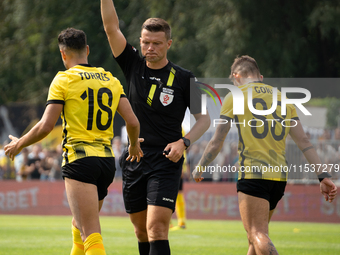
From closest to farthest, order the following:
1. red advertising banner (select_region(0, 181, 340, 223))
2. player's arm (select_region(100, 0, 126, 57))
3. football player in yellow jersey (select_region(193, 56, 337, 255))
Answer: football player in yellow jersey (select_region(193, 56, 337, 255)) → player's arm (select_region(100, 0, 126, 57)) → red advertising banner (select_region(0, 181, 340, 223))

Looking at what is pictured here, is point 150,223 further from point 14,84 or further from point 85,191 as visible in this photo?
point 14,84

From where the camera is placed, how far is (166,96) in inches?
220

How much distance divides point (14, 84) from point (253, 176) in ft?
93.6

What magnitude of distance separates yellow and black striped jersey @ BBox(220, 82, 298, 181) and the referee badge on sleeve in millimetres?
552

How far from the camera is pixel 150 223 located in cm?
521

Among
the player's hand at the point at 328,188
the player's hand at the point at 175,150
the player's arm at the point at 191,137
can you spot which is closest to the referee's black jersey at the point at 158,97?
the player's arm at the point at 191,137

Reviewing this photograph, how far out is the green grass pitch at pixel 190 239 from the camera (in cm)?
949

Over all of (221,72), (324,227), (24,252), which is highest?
(221,72)

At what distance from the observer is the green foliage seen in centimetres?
2180

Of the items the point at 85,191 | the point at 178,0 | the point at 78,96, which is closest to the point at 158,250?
the point at 85,191

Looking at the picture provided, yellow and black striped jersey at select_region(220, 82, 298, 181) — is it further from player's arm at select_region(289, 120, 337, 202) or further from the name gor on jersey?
the name gor on jersey

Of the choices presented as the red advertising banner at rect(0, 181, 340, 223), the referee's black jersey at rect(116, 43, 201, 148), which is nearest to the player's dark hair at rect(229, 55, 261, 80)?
the referee's black jersey at rect(116, 43, 201, 148)

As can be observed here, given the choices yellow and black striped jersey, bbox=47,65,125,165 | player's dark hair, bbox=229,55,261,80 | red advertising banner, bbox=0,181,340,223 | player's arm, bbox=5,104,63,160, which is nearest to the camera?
player's arm, bbox=5,104,63,160

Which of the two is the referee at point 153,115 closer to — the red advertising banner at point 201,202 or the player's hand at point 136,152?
the player's hand at point 136,152
